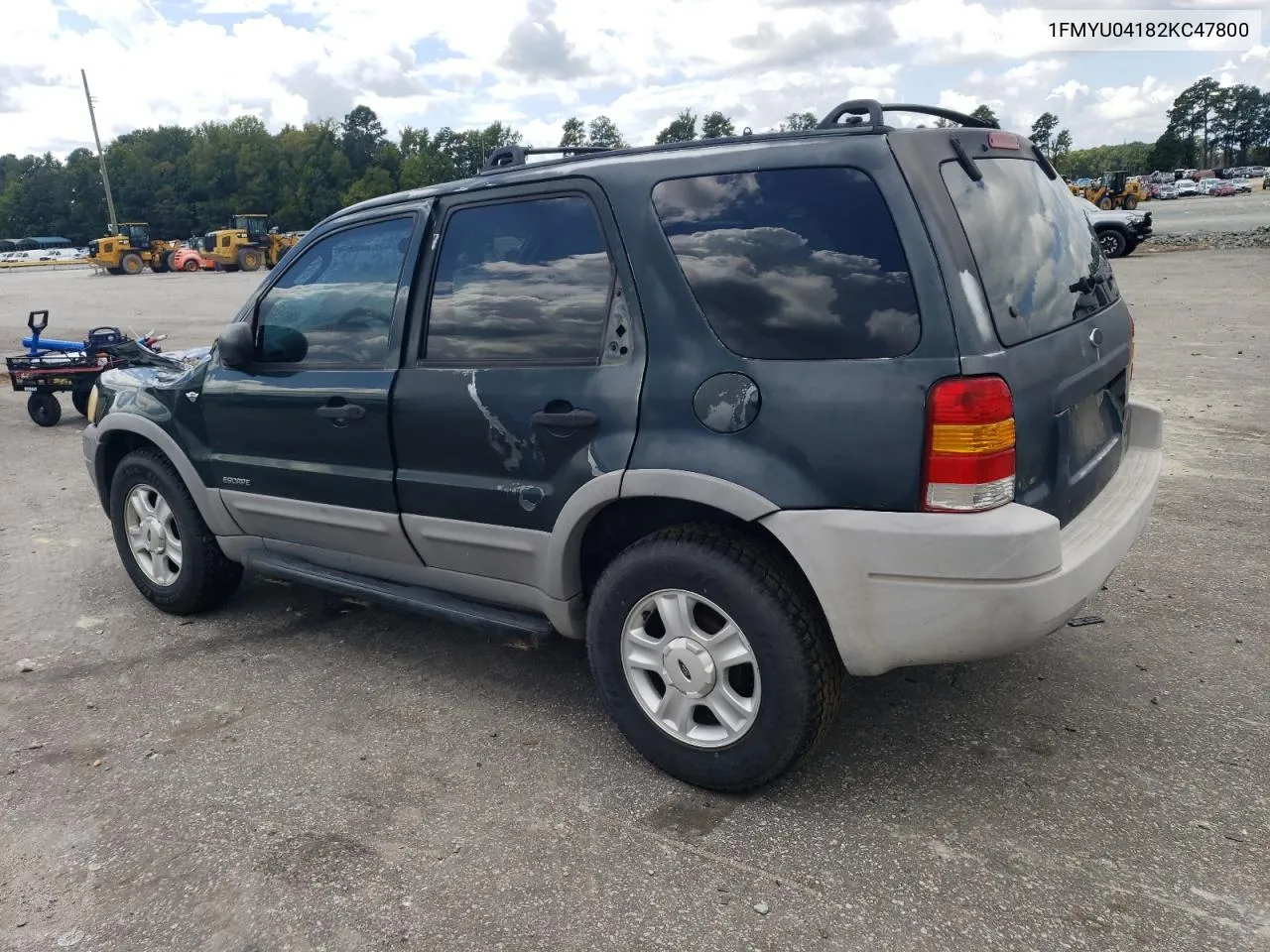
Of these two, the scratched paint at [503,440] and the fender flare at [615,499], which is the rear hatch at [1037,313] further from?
the scratched paint at [503,440]

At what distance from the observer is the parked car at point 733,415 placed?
8.27 ft

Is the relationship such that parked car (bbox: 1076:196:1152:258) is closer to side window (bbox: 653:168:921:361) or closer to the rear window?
the rear window

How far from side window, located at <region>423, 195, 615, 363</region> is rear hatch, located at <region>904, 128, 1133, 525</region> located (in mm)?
1066

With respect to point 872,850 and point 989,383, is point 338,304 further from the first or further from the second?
point 872,850

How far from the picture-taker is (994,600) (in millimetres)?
2498

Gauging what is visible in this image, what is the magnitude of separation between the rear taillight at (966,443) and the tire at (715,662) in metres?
0.51

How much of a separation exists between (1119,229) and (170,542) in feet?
71.0

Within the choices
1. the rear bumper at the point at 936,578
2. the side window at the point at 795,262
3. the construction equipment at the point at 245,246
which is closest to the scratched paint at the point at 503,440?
the side window at the point at 795,262

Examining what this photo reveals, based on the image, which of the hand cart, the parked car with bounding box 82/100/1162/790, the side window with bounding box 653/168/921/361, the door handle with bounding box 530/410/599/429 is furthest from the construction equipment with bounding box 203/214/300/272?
the side window with bounding box 653/168/921/361

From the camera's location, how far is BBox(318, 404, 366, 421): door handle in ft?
11.7

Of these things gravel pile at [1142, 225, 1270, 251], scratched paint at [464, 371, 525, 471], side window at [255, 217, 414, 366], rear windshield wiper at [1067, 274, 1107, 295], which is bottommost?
gravel pile at [1142, 225, 1270, 251]

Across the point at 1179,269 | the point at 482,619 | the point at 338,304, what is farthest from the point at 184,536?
the point at 1179,269

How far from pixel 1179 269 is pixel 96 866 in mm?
21284

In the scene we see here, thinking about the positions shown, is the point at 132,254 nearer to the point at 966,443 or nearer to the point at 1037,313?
the point at 1037,313
